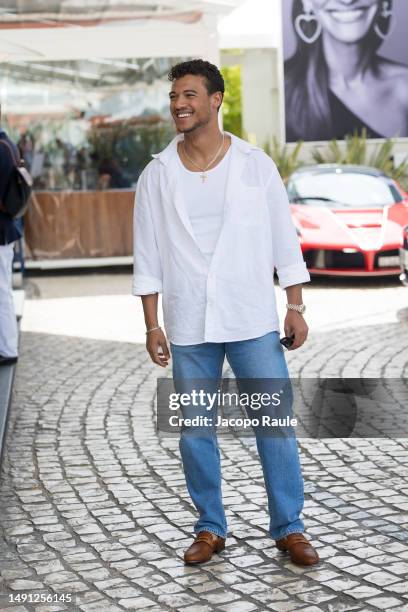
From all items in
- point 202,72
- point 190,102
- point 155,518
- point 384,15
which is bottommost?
point 155,518

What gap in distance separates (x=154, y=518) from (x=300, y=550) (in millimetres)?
1020

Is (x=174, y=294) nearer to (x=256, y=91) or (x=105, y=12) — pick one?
(x=105, y=12)

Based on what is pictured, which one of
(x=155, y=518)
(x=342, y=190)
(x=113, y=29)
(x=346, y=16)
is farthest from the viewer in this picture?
(x=346, y=16)

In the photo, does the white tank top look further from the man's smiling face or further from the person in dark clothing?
the person in dark clothing

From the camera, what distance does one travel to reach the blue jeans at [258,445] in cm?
489

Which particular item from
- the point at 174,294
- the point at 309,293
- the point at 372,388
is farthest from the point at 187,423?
the point at 309,293

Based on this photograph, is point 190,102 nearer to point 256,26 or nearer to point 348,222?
point 348,222

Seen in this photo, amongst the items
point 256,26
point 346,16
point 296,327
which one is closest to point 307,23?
point 346,16

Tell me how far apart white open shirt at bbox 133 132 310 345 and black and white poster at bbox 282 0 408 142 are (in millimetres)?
22145

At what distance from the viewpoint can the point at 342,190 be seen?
1748 centimetres

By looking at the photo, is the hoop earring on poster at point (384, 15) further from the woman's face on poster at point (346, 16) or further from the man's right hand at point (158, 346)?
the man's right hand at point (158, 346)

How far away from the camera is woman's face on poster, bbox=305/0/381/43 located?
26234 millimetres

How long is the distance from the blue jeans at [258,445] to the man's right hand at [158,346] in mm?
83

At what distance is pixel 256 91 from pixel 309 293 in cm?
1390
